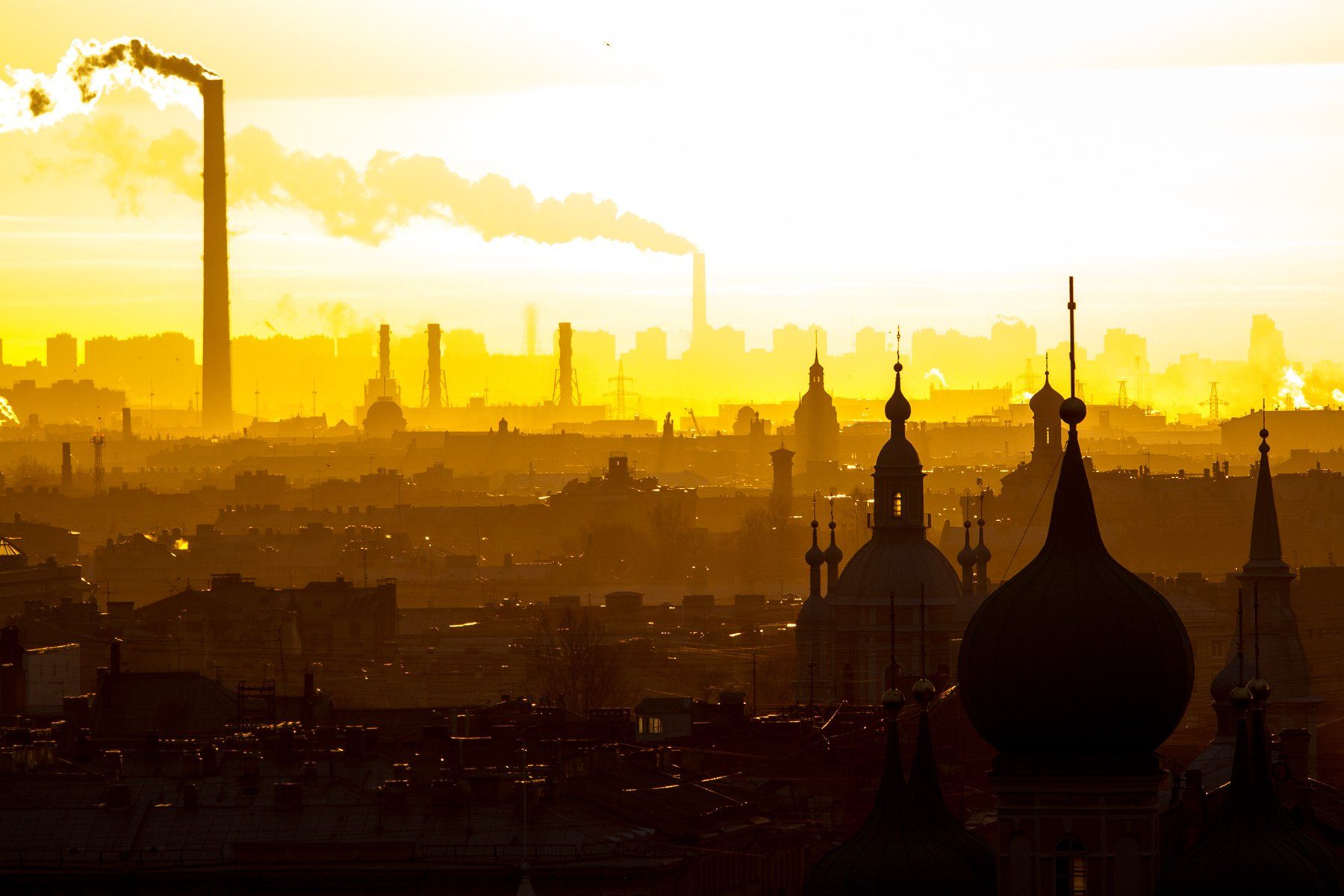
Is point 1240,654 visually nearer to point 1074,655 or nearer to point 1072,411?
point 1072,411

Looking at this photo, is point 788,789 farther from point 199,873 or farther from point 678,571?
point 678,571

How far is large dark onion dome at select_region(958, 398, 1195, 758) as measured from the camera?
3812 centimetres

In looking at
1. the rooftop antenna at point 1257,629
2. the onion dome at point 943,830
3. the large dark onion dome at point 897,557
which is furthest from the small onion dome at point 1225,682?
the large dark onion dome at point 897,557

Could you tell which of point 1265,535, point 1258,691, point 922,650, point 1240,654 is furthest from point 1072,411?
point 1265,535

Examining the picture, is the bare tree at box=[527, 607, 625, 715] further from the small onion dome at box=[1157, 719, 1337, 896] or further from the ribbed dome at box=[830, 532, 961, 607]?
the small onion dome at box=[1157, 719, 1337, 896]

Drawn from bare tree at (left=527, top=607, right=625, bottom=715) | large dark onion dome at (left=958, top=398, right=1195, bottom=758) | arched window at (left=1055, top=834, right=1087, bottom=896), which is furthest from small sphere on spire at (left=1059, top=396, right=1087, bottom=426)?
bare tree at (left=527, top=607, right=625, bottom=715)

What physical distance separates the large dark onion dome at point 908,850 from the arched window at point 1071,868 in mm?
773

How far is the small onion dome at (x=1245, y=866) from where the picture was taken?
1441 inches

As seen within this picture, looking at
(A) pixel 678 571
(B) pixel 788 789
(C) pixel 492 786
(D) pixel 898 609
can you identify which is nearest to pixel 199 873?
(C) pixel 492 786

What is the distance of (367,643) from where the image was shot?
410 feet

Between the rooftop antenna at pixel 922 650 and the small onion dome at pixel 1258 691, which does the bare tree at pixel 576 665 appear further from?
the small onion dome at pixel 1258 691

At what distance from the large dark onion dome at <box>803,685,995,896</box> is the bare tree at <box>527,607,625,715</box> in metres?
52.7

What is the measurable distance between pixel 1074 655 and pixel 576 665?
73.0 meters

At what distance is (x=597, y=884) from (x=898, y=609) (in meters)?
28.5
